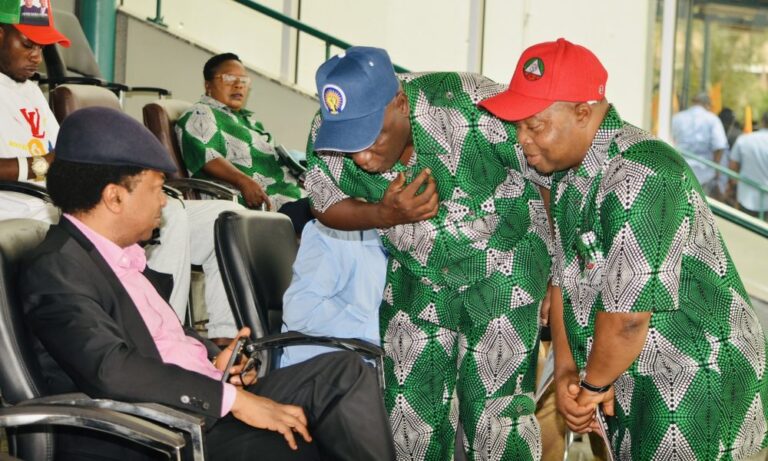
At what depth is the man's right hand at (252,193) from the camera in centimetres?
464

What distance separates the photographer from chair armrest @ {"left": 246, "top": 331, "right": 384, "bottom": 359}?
95.0 inches

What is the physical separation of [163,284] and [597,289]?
3.29ft

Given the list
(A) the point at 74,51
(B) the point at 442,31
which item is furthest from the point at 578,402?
(B) the point at 442,31

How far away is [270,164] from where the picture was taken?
511 cm

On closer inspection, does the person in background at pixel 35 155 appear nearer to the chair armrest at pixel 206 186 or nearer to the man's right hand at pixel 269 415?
the chair armrest at pixel 206 186

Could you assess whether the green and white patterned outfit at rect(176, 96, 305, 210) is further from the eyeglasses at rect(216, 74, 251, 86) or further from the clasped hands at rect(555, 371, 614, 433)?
the clasped hands at rect(555, 371, 614, 433)

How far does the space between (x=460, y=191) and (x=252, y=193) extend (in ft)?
7.98

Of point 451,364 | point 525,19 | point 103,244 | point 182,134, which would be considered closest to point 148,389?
point 103,244

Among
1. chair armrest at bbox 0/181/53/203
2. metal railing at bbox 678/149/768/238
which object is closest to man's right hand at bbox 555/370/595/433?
chair armrest at bbox 0/181/53/203

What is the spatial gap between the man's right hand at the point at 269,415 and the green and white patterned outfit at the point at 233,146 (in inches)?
106

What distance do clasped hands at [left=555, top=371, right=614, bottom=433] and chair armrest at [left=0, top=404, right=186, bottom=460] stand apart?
0.78 meters

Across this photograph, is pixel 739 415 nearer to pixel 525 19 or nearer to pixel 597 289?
pixel 597 289

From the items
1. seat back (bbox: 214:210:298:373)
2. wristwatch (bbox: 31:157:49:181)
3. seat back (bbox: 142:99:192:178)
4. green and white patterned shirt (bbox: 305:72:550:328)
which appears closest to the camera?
green and white patterned shirt (bbox: 305:72:550:328)

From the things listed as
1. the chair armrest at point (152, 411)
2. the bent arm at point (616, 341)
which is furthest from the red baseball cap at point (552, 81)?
the chair armrest at point (152, 411)
